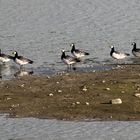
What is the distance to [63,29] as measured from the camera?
44844mm

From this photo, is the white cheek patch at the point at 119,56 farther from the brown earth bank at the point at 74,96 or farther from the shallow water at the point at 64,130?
the shallow water at the point at 64,130

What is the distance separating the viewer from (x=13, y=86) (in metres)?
27.8

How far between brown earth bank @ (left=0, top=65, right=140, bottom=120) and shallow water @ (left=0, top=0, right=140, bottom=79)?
298cm

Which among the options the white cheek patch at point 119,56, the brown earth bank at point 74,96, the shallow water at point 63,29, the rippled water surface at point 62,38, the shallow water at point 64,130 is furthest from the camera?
the shallow water at point 63,29

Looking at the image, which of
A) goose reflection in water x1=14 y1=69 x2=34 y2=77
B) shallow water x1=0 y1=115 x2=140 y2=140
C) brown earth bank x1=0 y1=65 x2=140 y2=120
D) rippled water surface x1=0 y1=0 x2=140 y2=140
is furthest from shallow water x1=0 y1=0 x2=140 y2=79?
shallow water x1=0 y1=115 x2=140 y2=140

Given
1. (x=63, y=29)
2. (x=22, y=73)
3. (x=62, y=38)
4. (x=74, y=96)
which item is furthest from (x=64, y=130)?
(x=63, y=29)

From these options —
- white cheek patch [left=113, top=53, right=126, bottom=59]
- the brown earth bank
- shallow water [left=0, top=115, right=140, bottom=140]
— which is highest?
white cheek patch [left=113, top=53, right=126, bottom=59]

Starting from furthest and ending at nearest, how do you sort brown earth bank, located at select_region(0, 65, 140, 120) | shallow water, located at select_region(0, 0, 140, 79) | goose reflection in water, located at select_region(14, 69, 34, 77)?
shallow water, located at select_region(0, 0, 140, 79), goose reflection in water, located at select_region(14, 69, 34, 77), brown earth bank, located at select_region(0, 65, 140, 120)

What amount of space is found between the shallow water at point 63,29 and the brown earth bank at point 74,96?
9.78ft

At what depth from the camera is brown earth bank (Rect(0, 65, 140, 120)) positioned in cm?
2356

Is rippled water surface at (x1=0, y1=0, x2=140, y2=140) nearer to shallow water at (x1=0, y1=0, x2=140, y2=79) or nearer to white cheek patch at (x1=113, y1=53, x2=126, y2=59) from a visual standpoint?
Answer: shallow water at (x1=0, y1=0, x2=140, y2=79)

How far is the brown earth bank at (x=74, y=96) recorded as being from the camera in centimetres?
2356

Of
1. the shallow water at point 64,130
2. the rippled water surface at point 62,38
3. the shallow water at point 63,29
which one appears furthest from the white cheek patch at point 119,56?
the shallow water at point 64,130

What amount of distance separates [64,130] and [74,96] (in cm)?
414
